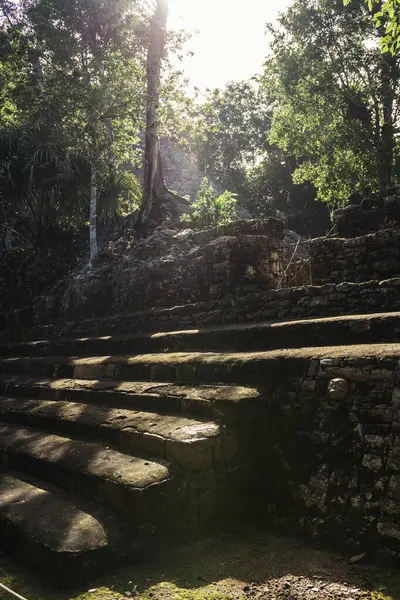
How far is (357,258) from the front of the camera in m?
6.10

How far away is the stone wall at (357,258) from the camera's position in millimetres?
5781

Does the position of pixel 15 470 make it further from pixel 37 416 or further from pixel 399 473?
pixel 399 473

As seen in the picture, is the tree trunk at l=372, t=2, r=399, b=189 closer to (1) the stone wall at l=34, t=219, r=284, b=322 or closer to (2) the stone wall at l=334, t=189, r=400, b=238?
(2) the stone wall at l=334, t=189, r=400, b=238

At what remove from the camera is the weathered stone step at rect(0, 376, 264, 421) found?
3738 mm

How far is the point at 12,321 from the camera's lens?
457 inches

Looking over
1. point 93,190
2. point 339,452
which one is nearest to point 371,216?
point 339,452

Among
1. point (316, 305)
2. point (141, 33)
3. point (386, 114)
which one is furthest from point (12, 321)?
point (386, 114)

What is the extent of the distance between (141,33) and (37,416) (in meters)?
13.7

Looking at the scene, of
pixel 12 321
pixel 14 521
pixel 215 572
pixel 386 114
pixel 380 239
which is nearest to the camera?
pixel 215 572

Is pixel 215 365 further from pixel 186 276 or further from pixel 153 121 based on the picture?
pixel 153 121

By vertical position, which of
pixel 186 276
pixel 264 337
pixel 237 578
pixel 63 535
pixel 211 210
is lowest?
pixel 237 578

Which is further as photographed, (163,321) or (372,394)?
(163,321)

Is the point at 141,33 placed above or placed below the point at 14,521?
above

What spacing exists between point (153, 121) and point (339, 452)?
43.5ft
